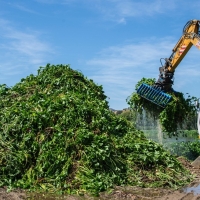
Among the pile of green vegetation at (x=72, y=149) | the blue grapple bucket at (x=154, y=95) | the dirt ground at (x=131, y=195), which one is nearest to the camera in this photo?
the dirt ground at (x=131, y=195)

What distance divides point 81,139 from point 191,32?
5796 millimetres

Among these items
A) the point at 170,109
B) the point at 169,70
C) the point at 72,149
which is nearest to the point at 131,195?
the point at 72,149

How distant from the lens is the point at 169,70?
1209cm

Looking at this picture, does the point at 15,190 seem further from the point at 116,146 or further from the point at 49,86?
the point at 49,86

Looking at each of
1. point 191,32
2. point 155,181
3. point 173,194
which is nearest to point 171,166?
point 155,181

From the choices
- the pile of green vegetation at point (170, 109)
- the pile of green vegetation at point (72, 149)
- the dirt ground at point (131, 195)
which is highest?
the pile of green vegetation at point (170, 109)

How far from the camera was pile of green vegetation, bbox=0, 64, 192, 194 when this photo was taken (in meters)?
7.52

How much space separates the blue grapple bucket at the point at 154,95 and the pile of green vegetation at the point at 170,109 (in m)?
0.15

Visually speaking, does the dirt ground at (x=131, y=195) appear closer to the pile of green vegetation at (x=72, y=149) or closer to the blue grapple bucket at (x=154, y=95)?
the pile of green vegetation at (x=72, y=149)

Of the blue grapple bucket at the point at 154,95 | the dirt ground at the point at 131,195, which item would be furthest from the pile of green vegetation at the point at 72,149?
the blue grapple bucket at the point at 154,95

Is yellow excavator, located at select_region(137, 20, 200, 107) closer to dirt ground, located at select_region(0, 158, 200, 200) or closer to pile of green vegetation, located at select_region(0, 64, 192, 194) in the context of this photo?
pile of green vegetation, located at select_region(0, 64, 192, 194)

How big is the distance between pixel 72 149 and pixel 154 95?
4.58 meters

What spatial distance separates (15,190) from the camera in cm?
724

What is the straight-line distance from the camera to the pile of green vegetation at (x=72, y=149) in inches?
296
